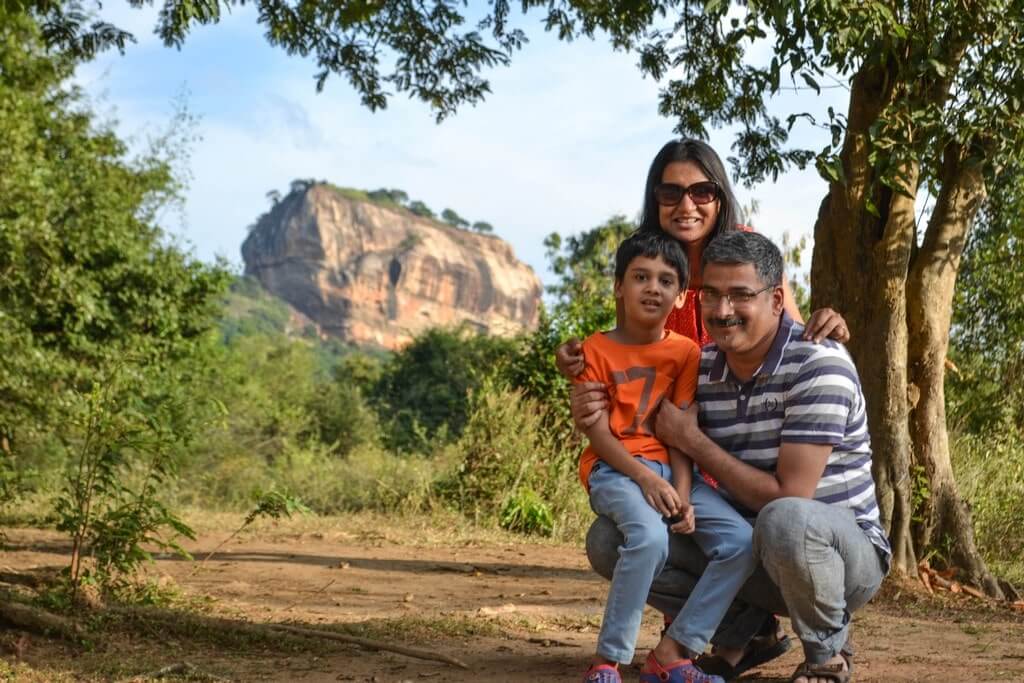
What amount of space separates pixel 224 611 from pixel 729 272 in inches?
144

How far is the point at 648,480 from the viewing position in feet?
11.6

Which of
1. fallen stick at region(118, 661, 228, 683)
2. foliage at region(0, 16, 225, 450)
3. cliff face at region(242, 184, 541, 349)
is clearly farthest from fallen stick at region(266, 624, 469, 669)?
cliff face at region(242, 184, 541, 349)

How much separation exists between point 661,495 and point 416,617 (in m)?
2.31

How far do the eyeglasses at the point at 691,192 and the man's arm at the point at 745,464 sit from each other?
79cm

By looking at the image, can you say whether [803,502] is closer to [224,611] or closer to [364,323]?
[224,611]

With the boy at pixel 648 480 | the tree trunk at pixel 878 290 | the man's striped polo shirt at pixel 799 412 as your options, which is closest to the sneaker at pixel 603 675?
the boy at pixel 648 480

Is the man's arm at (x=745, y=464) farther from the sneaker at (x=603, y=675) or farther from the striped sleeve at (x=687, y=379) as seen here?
the sneaker at (x=603, y=675)

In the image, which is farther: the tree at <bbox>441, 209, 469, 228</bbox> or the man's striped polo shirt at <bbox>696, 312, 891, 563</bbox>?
the tree at <bbox>441, 209, 469, 228</bbox>

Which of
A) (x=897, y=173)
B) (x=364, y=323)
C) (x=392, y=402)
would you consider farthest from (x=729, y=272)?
(x=364, y=323)

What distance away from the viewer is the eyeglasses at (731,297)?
358cm

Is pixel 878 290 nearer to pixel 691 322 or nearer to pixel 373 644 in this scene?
pixel 691 322

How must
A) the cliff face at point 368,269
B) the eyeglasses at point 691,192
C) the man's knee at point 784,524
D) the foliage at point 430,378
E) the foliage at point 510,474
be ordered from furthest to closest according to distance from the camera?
the cliff face at point 368,269 < the foliage at point 430,378 < the foliage at point 510,474 < the eyeglasses at point 691,192 < the man's knee at point 784,524

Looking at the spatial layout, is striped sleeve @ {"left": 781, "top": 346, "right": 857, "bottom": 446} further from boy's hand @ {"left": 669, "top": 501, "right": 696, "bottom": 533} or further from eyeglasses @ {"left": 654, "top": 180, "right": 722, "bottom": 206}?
eyeglasses @ {"left": 654, "top": 180, "right": 722, "bottom": 206}

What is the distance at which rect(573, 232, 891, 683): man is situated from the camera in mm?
3432
